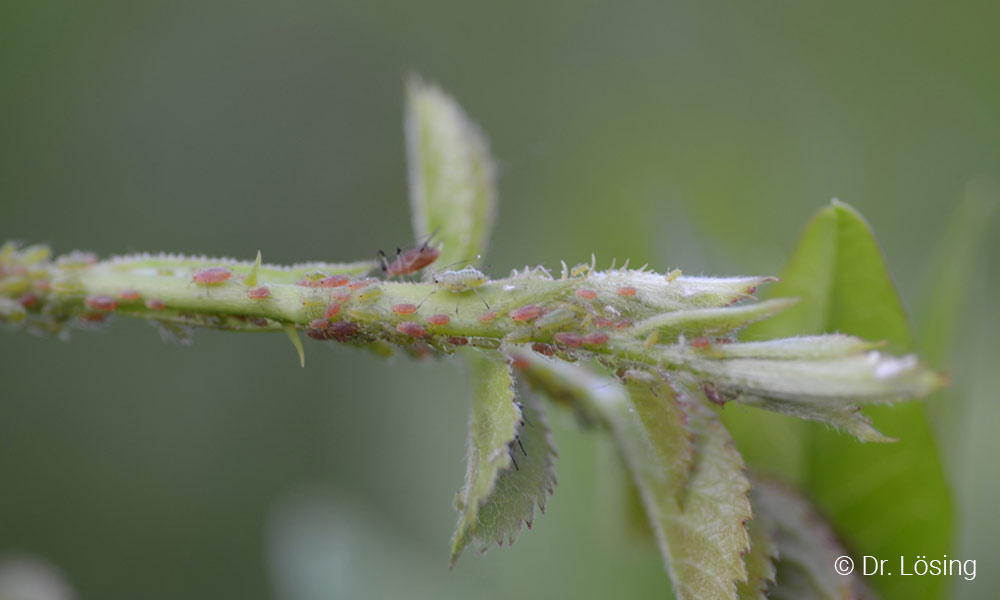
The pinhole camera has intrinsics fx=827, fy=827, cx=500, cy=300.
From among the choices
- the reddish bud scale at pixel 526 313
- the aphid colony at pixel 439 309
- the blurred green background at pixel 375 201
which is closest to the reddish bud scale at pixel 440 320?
the aphid colony at pixel 439 309

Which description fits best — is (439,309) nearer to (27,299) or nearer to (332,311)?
(332,311)

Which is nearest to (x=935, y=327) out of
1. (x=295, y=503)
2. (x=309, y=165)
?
(x=295, y=503)

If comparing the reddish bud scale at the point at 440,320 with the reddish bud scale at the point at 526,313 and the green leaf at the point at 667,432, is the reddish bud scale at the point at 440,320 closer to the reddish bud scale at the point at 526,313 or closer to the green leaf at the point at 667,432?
the reddish bud scale at the point at 526,313

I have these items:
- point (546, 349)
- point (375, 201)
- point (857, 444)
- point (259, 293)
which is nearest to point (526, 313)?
point (546, 349)

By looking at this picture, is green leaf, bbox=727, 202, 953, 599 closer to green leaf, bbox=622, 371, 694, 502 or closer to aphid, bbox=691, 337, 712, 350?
green leaf, bbox=622, 371, 694, 502

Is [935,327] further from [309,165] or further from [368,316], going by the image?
[309,165]

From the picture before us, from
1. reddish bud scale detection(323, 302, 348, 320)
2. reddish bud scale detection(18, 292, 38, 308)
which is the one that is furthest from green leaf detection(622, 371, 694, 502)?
reddish bud scale detection(18, 292, 38, 308)
